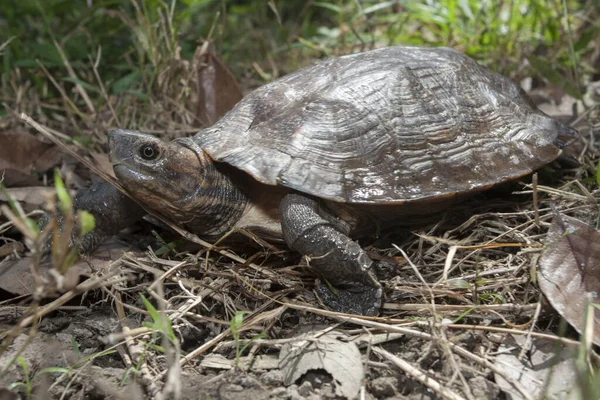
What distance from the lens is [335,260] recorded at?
2.61 meters

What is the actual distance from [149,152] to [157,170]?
98 mm

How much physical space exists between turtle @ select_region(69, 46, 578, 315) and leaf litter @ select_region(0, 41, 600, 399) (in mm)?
168

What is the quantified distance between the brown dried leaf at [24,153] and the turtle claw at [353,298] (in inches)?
85.7

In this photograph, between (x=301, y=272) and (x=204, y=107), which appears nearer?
(x=301, y=272)

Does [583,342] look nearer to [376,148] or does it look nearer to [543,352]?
[543,352]

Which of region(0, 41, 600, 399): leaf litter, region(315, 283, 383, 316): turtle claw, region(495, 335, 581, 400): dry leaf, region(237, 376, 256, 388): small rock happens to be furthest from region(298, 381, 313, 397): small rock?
region(495, 335, 581, 400): dry leaf

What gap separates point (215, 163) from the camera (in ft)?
9.82

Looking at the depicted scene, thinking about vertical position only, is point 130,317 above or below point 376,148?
below

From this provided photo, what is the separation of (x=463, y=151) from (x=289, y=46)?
8.71ft

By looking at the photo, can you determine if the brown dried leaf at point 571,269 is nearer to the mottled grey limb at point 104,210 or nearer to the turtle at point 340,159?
the turtle at point 340,159

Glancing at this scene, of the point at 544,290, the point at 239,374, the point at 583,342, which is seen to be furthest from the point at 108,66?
the point at 583,342

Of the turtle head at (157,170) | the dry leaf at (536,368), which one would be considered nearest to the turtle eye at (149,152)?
the turtle head at (157,170)

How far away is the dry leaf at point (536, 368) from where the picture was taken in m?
1.99

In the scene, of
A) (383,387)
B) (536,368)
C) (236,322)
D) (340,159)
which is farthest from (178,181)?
(536,368)
